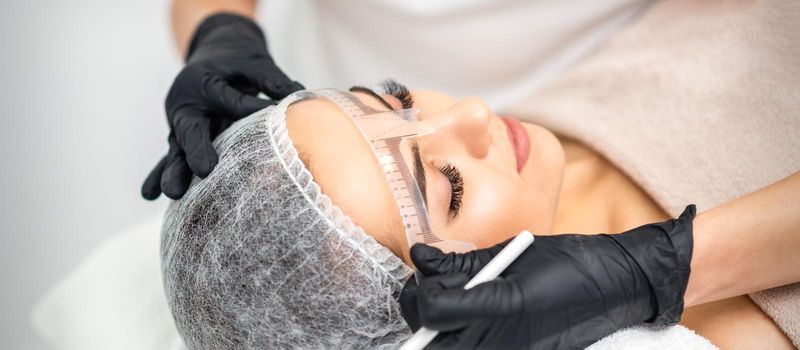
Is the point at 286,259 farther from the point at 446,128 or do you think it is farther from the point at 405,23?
the point at 405,23

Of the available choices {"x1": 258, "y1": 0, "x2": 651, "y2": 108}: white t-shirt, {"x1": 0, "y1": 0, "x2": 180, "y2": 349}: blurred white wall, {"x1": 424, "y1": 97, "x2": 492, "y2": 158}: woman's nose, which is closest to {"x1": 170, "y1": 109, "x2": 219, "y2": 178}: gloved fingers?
{"x1": 424, "y1": 97, "x2": 492, "y2": 158}: woman's nose

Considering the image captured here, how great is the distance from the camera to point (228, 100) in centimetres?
133

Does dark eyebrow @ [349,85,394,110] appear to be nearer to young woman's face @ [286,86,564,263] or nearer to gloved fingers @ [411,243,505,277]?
young woman's face @ [286,86,564,263]

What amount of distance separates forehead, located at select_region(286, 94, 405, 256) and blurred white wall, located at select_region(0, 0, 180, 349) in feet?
3.70

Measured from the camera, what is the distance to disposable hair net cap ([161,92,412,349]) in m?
1.01

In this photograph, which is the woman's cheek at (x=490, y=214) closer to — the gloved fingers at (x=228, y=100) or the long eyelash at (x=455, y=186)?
the long eyelash at (x=455, y=186)

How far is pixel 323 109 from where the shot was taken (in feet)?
3.69

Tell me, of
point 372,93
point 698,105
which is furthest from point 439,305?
point 698,105

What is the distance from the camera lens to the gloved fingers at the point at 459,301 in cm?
90

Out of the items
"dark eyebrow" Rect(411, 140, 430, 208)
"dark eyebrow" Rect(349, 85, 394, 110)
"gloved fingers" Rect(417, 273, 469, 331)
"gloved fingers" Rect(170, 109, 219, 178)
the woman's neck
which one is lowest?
the woman's neck

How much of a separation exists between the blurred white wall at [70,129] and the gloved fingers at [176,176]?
2.59ft

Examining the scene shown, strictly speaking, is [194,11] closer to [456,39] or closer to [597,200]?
[456,39]

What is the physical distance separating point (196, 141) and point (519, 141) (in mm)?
649

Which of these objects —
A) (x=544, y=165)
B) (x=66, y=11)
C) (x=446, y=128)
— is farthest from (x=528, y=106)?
(x=66, y=11)
